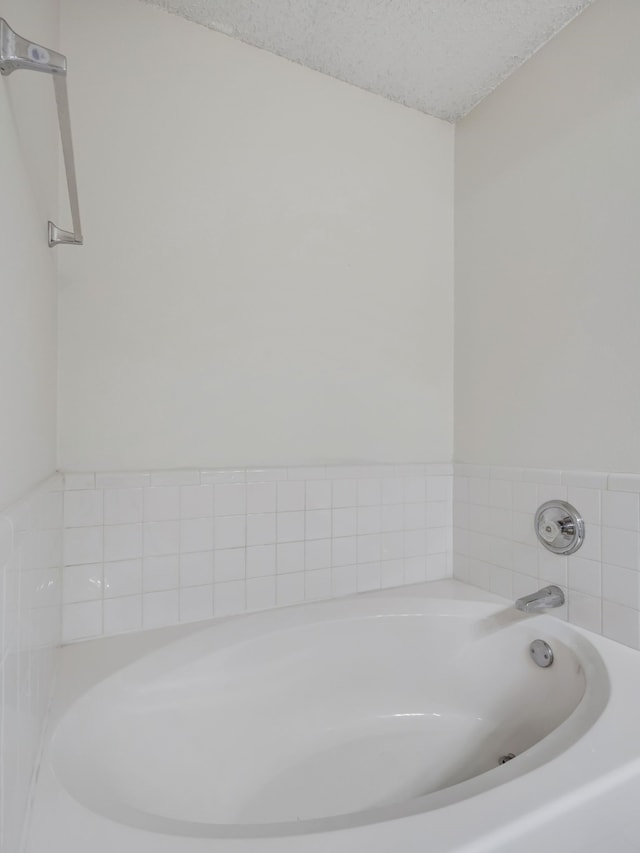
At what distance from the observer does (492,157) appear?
1622 millimetres

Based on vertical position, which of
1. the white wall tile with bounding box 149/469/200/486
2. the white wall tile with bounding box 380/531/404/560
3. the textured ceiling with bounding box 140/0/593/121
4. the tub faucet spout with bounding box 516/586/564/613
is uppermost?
the textured ceiling with bounding box 140/0/593/121

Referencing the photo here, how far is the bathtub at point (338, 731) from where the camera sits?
2.09 feet

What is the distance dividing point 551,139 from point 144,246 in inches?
51.4

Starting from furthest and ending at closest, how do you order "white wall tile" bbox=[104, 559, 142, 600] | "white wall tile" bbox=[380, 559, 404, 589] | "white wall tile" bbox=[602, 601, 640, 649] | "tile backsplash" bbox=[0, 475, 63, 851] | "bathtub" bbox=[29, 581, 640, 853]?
"white wall tile" bbox=[380, 559, 404, 589], "white wall tile" bbox=[104, 559, 142, 600], "white wall tile" bbox=[602, 601, 640, 649], "bathtub" bbox=[29, 581, 640, 853], "tile backsplash" bbox=[0, 475, 63, 851]

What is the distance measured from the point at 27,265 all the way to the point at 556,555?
4.93 ft

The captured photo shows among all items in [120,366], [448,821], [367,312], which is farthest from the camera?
[367,312]

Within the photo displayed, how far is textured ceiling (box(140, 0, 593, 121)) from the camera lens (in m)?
1.30

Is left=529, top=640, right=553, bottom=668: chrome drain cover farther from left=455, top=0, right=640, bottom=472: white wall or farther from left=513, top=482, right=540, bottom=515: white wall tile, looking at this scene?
left=455, top=0, right=640, bottom=472: white wall

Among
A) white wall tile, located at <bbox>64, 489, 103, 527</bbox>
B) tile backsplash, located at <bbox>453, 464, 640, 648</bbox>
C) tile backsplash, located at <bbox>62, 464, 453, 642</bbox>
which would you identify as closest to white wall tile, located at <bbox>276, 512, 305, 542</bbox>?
tile backsplash, located at <bbox>62, 464, 453, 642</bbox>

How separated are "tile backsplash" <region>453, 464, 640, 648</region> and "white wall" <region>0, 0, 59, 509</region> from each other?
1.35 metres

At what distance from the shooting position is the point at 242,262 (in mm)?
1418

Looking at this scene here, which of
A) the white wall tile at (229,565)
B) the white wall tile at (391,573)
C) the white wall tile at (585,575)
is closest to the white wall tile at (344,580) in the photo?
the white wall tile at (391,573)

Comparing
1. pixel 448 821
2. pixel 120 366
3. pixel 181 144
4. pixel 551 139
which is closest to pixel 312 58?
pixel 181 144

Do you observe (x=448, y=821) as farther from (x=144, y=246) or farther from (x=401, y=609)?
(x=144, y=246)
